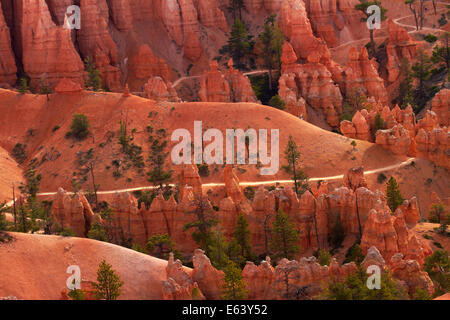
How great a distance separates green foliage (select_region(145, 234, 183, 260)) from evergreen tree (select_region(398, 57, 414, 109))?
5649 cm

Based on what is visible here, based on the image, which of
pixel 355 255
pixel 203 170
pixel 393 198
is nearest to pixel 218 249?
pixel 355 255

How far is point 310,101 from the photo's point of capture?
361 ft

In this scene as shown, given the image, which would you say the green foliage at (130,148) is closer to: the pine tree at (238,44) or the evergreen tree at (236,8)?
the pine tree at (238,44)

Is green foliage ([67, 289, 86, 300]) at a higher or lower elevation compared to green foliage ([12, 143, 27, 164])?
lower

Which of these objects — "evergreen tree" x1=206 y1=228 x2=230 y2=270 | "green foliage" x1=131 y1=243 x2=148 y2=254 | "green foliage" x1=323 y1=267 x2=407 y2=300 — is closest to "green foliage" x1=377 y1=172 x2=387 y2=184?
"evergreen tree" x1=206 y1=228 x2=230 y2=270

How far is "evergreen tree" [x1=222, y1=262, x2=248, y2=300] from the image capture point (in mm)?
49562

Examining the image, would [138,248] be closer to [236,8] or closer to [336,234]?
[336,234]

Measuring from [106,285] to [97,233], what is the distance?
1748 cm

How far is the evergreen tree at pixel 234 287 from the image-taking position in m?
49.6

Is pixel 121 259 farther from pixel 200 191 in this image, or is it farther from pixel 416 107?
pixel 416 107

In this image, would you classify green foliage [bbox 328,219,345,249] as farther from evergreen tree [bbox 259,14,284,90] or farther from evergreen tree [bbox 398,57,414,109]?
evergreen tree [bbox 259,14,284,90]
